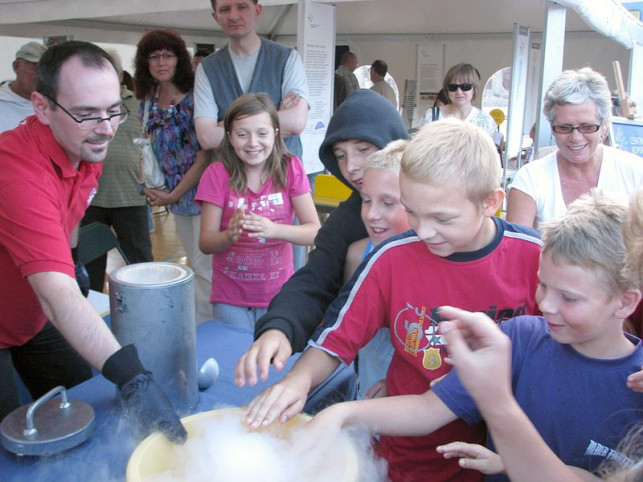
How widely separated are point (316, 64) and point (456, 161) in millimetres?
3506

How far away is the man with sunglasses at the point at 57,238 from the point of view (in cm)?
117

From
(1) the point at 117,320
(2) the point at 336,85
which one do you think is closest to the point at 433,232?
(1) the point at 117,320

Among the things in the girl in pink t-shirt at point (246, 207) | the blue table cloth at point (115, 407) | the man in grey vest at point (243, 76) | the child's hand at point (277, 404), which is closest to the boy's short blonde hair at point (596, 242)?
the child's hand at point (277, 404)

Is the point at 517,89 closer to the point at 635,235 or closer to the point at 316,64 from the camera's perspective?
the point at 316,64

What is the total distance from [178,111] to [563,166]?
191 cm

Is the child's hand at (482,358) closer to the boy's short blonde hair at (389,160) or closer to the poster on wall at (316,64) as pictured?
the boy's short blonde hair at (389,160)

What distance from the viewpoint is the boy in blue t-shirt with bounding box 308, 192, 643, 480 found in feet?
3.36

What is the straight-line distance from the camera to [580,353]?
1072mm

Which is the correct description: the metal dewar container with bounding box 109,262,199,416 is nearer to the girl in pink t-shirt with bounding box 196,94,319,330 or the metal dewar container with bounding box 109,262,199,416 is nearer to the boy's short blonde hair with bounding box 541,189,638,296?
the boy's short blonde hair with bounding box 541,189,638,296

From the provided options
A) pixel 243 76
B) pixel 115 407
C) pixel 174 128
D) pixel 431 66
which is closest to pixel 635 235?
pixel 115 407

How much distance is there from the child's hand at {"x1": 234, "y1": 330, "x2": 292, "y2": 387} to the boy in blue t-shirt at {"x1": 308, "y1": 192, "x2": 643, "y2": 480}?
0.19m

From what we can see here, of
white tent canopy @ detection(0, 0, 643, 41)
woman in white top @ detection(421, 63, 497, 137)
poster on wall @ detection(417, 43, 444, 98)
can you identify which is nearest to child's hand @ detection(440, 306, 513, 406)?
white tent canopy @ detection(0, 0, 643, 41)

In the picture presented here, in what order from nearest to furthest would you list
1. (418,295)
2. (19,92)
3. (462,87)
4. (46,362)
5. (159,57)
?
(418,295), (46,362), (159,57), (19,92), (462,87)

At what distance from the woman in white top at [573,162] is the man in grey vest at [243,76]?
Answer: 117cm
